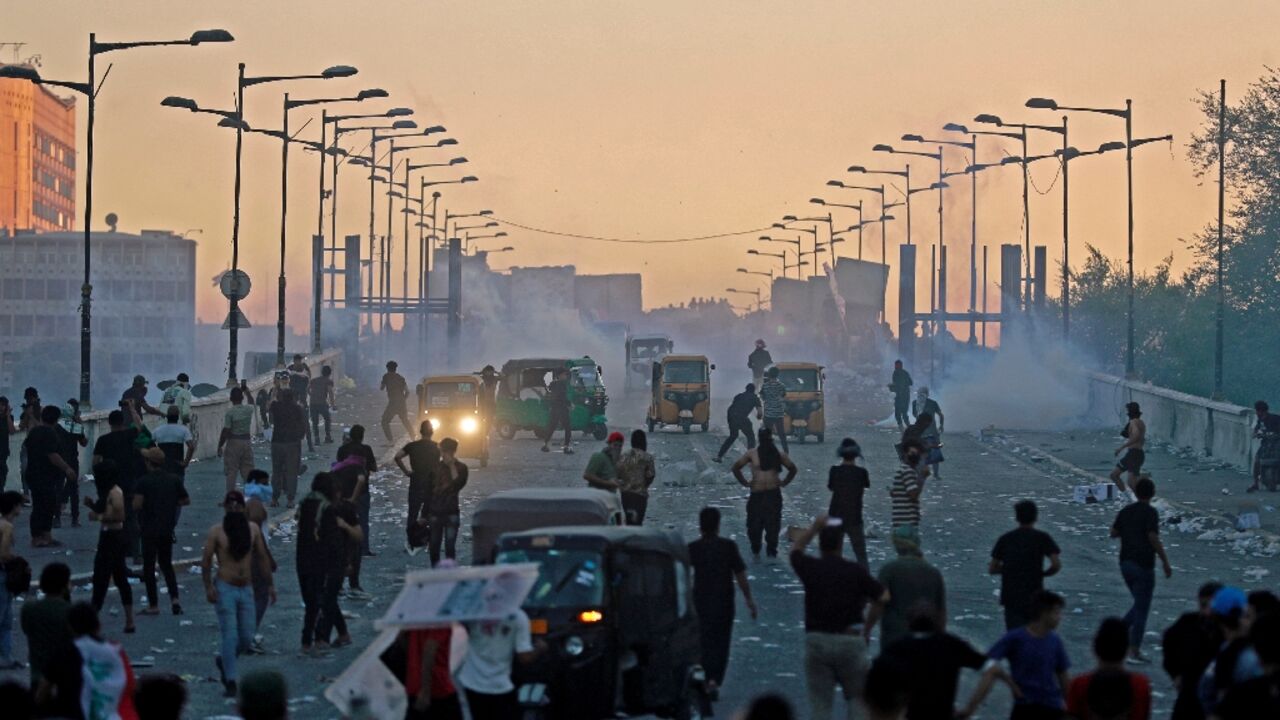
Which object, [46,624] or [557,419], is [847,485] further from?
[557,419]

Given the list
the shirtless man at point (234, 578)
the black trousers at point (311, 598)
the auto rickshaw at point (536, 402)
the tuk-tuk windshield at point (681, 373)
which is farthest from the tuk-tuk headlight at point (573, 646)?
the tuk-tuk windshield at point (681, 373)

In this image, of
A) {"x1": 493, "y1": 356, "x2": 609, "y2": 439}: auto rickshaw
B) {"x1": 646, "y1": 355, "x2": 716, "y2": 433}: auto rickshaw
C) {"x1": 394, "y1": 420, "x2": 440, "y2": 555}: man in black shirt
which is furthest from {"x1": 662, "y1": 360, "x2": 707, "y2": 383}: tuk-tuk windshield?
{"x1": 394, "y1": 420, "x2": 440, "y2": 555}: man in black shirt

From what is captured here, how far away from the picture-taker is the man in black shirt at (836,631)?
46.8 ft

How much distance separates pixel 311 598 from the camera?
19516 millimetres

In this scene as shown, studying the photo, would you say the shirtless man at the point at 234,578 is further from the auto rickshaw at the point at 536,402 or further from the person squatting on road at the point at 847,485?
the auto rickshaw at the point at 536,402

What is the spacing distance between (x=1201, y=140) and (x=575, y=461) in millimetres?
42604

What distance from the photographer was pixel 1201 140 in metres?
81.3

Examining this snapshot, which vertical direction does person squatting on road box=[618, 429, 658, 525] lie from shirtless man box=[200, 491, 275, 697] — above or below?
above

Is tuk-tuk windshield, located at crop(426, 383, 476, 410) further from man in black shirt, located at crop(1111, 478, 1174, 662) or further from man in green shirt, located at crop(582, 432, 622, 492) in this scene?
man in black shirt, located at crop(1111, 478, 1174, 662)

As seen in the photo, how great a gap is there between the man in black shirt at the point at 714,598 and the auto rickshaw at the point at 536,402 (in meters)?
35.9

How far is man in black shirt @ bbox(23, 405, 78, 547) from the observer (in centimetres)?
2692

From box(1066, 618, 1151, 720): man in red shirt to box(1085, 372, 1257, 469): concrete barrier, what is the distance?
34604 mm

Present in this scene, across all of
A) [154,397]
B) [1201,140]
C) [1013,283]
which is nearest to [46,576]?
[1201,140]

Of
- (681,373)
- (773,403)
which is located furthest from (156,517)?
(681,373)
